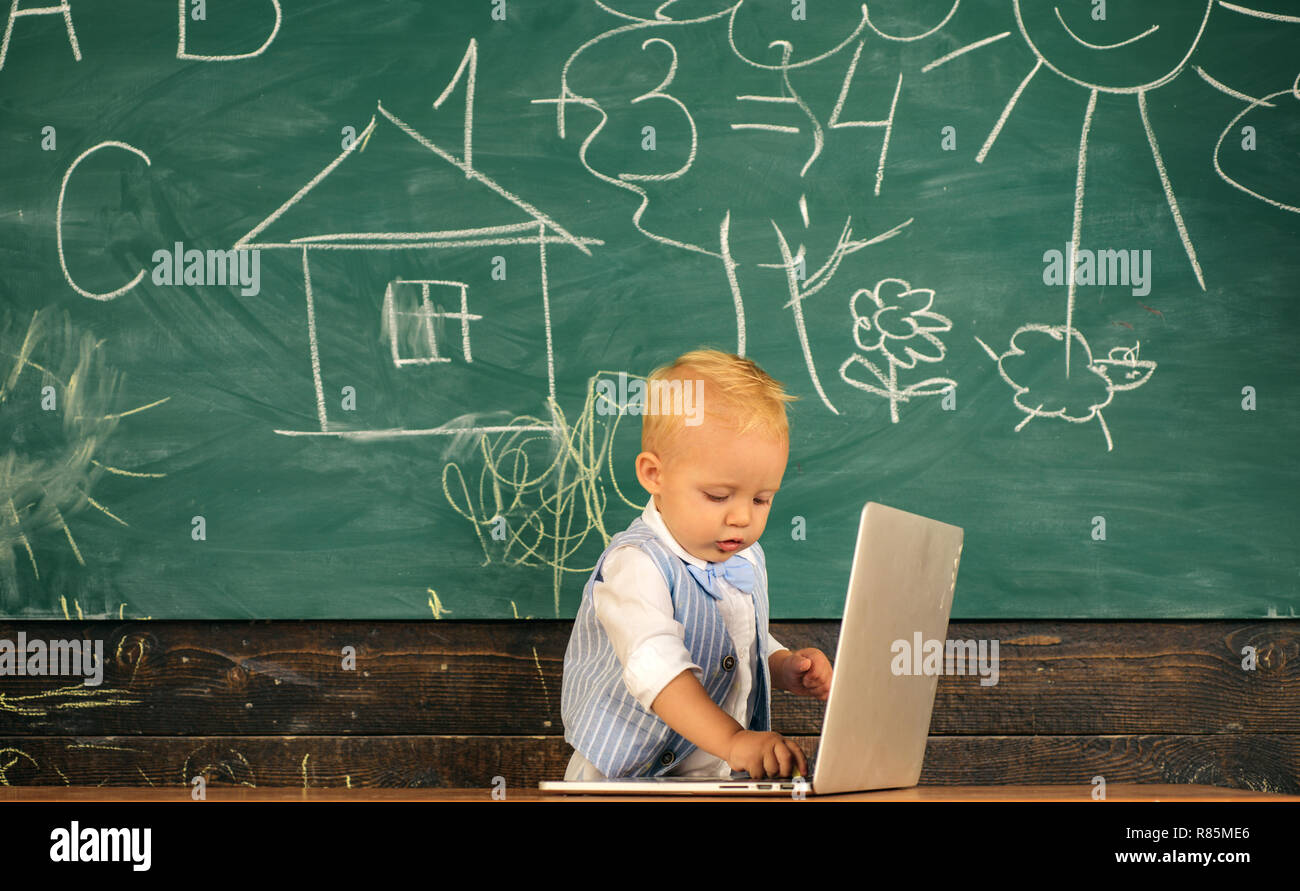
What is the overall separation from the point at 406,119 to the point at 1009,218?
1255 mm

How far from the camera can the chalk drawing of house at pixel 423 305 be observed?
7.57ft

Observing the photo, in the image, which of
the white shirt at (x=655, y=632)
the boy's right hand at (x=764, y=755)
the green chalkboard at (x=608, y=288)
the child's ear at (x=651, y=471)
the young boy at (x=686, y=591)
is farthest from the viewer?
the green chalkboard at (x=608, y=288)

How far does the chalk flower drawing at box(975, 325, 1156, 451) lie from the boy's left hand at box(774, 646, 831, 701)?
893 millimetres

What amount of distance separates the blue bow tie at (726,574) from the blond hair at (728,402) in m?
0.17

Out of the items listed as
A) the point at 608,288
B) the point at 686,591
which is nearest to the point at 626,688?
the point at 686,591

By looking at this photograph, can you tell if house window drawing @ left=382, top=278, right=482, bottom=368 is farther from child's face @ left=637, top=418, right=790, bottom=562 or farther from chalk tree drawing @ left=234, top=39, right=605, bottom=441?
child's face @ left=637, top=418, right=790, bottom=562

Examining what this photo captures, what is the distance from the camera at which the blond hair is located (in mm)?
1491

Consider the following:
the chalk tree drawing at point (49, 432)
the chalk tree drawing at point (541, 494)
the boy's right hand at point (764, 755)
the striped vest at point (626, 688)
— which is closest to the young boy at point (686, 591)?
the striped vest at point (626, 688)

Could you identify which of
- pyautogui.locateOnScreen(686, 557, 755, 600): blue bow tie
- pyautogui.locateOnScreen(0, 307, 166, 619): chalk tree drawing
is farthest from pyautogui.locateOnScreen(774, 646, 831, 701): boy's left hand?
pyautogui.locateOnScreen(0, 307, 166, 619): chalk tree drawing

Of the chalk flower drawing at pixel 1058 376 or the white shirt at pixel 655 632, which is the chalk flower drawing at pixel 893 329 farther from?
the white shirt at pixel 655 632

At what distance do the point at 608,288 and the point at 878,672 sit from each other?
1309mm
